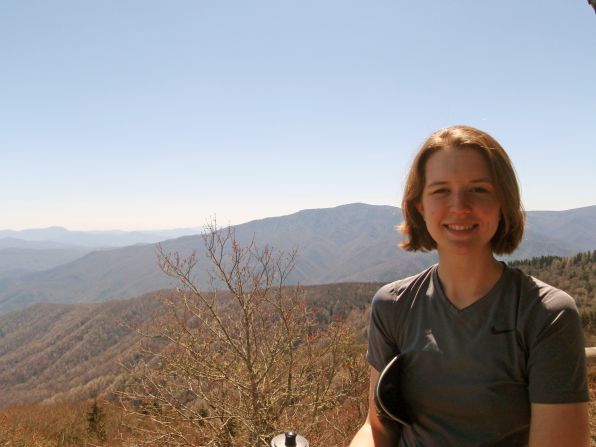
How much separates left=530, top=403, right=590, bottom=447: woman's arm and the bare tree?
20.0 feet

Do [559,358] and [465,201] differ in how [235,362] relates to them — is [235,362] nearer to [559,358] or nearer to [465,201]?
[465,201]

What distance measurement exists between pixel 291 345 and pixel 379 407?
653cm

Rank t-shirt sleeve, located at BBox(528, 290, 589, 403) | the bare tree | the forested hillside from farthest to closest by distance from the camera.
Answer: the forested hillside
the bare tree
t-shirt sleeve, located at BBox(528, 290, 589, 403)

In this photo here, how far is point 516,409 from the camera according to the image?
3.94ft

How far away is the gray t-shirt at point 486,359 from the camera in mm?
1109

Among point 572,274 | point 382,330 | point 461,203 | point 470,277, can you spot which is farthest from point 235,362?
point 572,274

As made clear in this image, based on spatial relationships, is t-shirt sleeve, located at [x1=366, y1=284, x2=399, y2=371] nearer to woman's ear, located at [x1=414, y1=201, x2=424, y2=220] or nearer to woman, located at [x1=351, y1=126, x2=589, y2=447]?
woman, located at [x1=351, y1=126, x2=589, y2=447]

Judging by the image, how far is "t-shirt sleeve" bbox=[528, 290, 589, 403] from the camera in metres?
1.10

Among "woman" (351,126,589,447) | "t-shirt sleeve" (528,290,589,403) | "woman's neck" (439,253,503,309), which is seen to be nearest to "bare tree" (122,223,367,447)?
"woman" (351,126,589,447)

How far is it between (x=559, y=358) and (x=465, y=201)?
0.49m

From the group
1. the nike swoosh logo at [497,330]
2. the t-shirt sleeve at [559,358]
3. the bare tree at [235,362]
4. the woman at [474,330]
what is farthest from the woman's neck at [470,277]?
the bare tree at [235,362]

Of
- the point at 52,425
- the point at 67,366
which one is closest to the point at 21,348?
the point at 67,366

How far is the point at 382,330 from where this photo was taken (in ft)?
5.00

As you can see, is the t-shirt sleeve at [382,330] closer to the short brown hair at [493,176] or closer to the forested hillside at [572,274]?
the short brown hair at [493,176]
